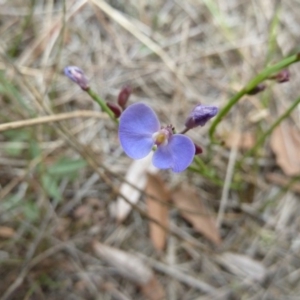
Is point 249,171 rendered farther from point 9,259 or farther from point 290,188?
point 9,259

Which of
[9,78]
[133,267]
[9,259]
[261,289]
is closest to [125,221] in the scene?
[133,267]

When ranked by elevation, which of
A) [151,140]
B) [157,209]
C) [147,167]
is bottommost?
[157,209]

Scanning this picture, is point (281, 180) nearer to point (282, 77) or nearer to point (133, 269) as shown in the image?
point (133, 269)

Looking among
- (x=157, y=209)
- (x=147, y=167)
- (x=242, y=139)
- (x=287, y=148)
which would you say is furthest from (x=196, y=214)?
(x=287, y=148)

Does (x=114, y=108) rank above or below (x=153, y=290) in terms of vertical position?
above

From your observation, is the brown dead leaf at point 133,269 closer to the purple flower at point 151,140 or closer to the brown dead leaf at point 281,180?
the brown dead leaf at point 281,180

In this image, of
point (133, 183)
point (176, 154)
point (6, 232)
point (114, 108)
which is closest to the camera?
point (176, 154)

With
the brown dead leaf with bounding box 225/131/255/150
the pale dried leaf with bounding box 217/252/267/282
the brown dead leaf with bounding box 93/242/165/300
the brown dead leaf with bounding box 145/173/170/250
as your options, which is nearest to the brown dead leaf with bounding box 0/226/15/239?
the brown dead leaf with bounding box 93/242/165/300
